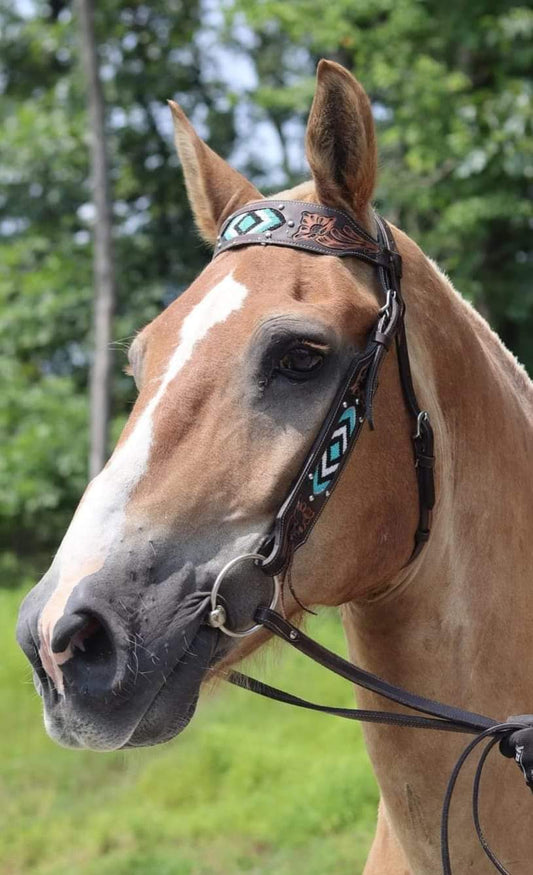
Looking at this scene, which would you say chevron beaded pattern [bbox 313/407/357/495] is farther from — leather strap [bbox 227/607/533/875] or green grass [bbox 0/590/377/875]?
green grass [bbox 0/590/377/875]

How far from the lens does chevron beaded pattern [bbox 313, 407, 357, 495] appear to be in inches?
80.3

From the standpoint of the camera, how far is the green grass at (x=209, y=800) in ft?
19.5

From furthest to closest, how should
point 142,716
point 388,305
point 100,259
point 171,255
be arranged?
point 171,255 < point 100,259 < point 388,305 < point 142,716

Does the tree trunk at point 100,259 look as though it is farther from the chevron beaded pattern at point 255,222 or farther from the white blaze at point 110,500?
the white blaze at point 110,500

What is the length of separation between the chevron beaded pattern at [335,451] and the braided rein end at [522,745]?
0.70 m

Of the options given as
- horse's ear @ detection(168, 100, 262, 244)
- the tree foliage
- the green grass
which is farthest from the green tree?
horse's ear @ detection(168, 100, 262, 244)

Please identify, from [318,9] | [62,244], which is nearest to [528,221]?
[318,9]

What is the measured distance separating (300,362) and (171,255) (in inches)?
608

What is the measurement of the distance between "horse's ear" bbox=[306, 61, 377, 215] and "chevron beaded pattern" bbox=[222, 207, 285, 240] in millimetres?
129

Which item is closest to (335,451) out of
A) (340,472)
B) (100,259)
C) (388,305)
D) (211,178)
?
(340,472)

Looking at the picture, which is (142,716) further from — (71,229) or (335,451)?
(71,229)

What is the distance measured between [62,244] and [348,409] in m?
15.3

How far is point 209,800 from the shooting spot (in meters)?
6.90

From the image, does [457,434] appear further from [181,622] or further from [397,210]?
[397,210]
